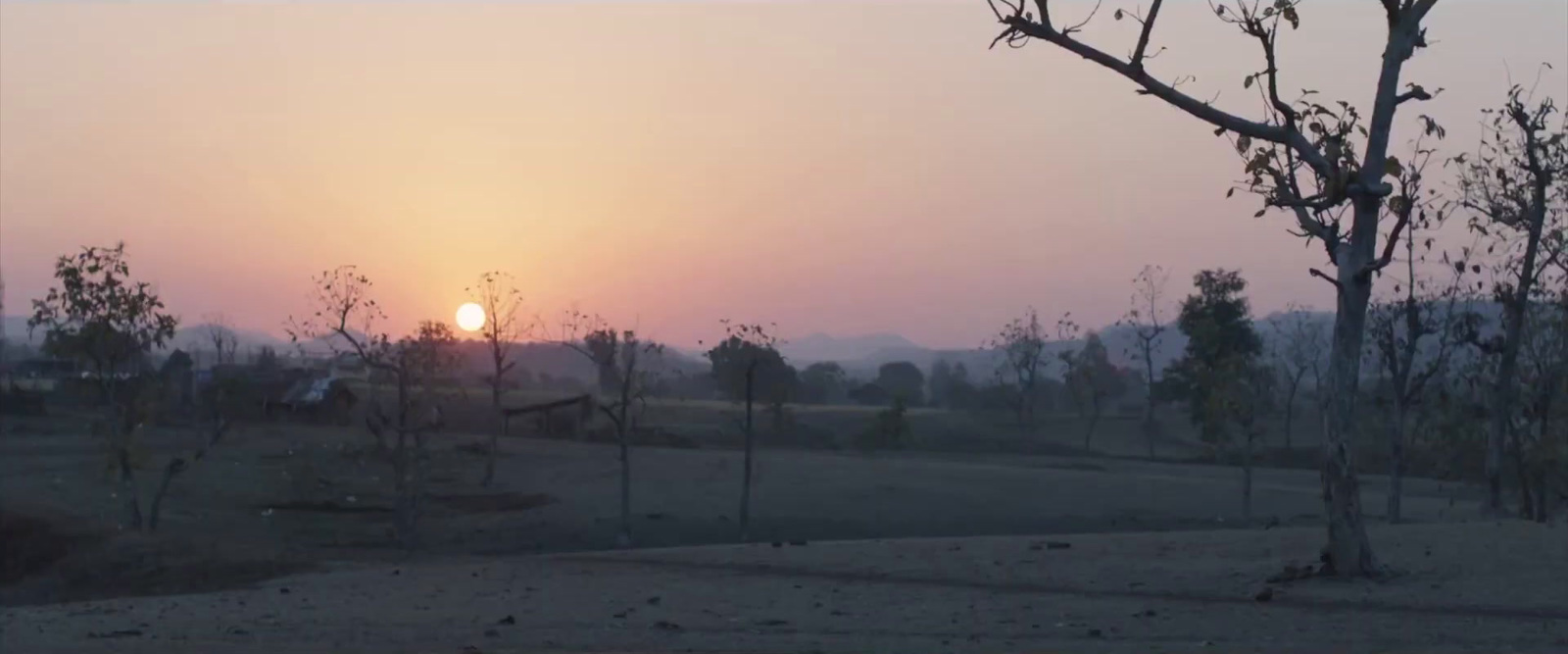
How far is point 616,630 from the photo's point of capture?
613 inches

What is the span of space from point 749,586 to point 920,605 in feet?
12.4

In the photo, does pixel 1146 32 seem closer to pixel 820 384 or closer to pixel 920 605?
pixel 920 605

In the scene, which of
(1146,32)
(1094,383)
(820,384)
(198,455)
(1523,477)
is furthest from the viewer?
(820,384)

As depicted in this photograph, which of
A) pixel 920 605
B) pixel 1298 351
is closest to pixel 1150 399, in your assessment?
pixel 1298 351

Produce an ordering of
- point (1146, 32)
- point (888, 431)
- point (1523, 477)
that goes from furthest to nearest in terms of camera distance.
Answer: point (888, 431) < point (1523, 477) < point (1146, 32)

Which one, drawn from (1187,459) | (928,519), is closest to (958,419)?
(1187,459)

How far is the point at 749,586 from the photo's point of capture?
814 inches

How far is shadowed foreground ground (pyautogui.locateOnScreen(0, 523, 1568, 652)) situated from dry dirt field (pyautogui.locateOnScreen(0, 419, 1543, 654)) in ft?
0.21

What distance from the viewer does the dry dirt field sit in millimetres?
14484

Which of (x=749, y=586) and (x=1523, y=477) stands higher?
(x=1523, y=477)

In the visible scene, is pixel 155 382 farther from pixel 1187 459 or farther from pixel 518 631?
pixel 1187 459

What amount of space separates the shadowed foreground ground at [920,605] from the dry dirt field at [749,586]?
0.21 ft

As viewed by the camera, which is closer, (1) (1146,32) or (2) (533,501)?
(1) (1146,32)

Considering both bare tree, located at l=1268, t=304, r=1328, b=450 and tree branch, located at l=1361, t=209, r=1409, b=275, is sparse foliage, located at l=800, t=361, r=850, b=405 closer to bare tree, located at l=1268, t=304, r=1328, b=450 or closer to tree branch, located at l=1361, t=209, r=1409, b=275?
bare tree, located at l=1268, t=304, r=1328, b=450
